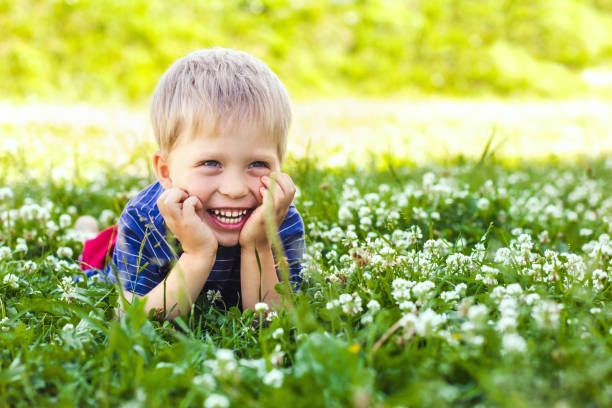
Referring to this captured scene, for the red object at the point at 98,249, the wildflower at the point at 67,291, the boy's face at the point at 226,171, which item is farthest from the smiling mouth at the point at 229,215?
the red object at the point at 98,249

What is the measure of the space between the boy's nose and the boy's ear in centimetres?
38

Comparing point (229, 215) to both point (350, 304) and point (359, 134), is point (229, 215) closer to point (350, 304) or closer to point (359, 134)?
point (350, 304)

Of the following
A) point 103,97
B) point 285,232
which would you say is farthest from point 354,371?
point 103,97

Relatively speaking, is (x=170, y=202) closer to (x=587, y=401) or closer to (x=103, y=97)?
(x=587, y=401)

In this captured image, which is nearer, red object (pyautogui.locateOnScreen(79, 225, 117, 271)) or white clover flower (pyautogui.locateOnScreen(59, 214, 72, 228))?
red object (pyautogui.locateOnScreen(79, 225, 117, 271))

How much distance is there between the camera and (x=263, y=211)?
235 cm

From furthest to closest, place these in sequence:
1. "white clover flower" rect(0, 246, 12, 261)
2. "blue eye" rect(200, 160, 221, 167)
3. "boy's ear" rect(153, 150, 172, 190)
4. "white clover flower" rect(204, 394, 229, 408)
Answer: "white clover flower" rect(0, 246, 12, 261) → "boy's ear" rect(153, 150, 172, 190) → "blue eye" rect(200, 160, 221, 167) → "white clover flower" rect(204, 394, 229, 408)

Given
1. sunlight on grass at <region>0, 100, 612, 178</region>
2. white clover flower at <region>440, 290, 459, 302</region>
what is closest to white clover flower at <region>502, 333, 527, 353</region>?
white clover flower at <region>440, 290, 459, 302</region>

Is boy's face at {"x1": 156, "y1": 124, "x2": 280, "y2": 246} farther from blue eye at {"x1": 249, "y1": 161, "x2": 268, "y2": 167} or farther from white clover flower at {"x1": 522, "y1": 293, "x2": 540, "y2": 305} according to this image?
white clover flower at {"x1": 522, "y1": 293, "x2": 540, "y2": 305}

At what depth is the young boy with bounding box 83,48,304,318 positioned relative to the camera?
93.1 inches

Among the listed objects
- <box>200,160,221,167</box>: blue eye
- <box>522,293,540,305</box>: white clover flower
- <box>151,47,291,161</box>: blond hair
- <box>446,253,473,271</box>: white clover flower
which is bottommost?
<box>446,253,473,271</box>: white clover flower

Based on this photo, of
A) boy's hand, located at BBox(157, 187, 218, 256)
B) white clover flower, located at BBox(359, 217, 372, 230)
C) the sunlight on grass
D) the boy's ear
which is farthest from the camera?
the sunlight on grass

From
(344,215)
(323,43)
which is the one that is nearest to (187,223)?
(344,215)

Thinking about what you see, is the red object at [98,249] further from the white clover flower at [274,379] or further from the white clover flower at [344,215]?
the white clover flower at [274,379]
